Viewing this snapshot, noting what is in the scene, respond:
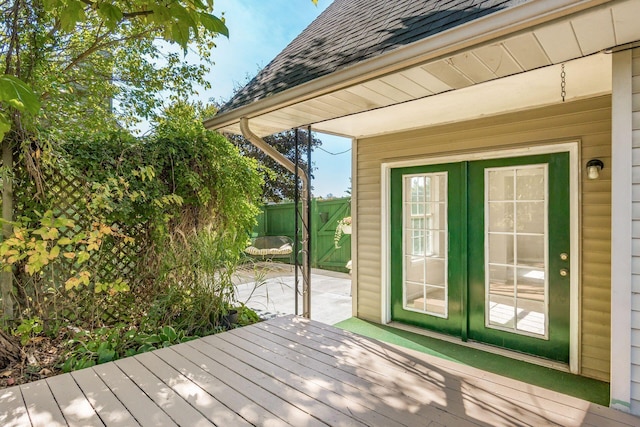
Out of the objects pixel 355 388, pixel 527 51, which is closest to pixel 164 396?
pixel 355 388

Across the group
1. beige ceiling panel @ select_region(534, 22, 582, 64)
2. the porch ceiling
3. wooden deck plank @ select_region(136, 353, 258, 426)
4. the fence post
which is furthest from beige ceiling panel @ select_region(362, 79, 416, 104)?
the fence post

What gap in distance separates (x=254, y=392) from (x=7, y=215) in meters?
2.69

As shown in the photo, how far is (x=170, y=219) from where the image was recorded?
12.9ft

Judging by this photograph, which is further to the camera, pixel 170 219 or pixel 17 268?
pixel 170 219

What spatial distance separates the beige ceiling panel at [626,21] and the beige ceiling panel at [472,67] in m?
0.63

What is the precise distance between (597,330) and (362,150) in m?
3.11

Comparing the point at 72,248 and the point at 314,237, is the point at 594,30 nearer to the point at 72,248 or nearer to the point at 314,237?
the point at 72,248

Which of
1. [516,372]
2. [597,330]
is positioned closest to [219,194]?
[516,372]

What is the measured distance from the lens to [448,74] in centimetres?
230

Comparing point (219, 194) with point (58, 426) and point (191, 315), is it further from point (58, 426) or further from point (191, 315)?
point (58, 426)

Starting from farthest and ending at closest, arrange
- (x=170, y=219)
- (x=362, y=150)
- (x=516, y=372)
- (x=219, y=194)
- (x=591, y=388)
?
(x=362, y=150)
(x=219, y=194)
(x=170, y=219)
(x=516, y=372)
(x=591, y=388)

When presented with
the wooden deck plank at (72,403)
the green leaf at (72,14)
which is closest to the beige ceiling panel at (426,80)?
the green leaf at (72,14)

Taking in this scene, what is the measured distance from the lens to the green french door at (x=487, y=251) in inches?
127

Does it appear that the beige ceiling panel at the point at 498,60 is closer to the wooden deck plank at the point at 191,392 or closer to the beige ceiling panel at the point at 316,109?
the beige ceiling panel at the point at 316,109
